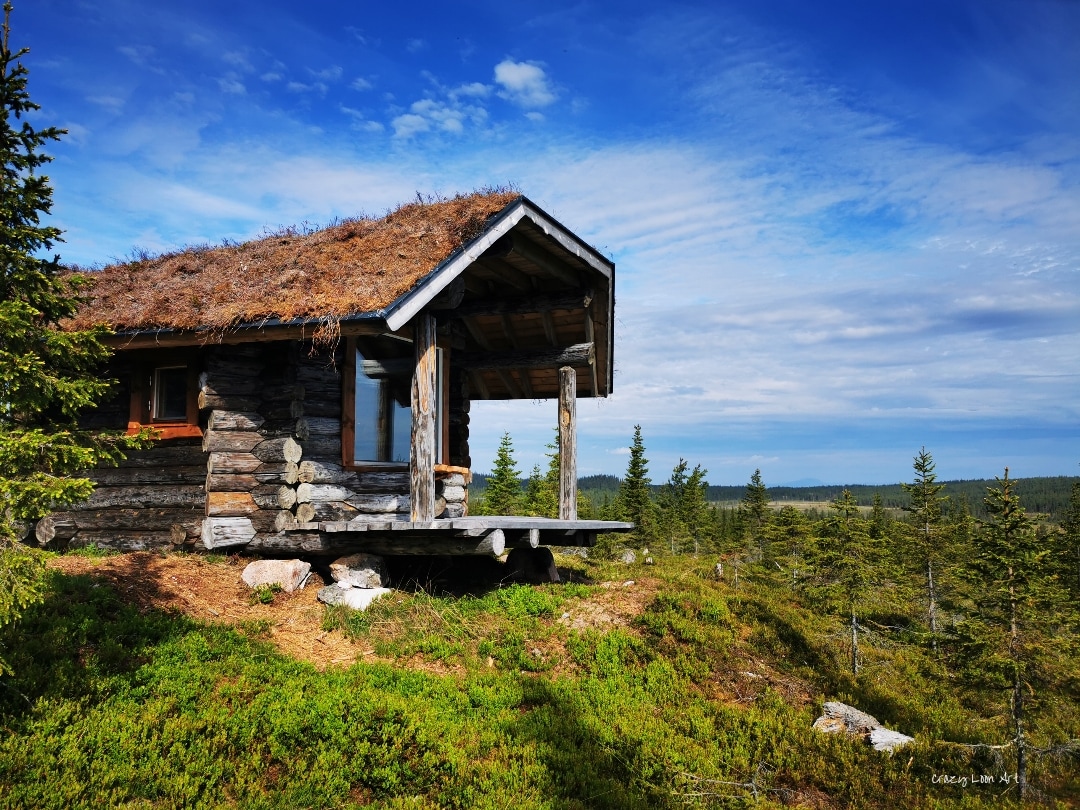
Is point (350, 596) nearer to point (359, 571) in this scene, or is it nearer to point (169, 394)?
point (359, 571)

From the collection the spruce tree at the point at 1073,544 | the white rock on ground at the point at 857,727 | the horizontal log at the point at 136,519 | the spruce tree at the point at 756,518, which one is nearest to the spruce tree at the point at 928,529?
the spruce tree at the point at 1073,544

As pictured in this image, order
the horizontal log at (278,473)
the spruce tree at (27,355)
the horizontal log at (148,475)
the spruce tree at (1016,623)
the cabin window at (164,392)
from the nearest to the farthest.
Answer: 1. the spruce tree at (27,355)
2. the spruce tree at (1016,623)
3. the horizontal log at (278,473)
4. the horizontal log at (148,475)
5. the cabin window at (164,392)

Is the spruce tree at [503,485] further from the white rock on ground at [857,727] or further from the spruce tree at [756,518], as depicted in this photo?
the white rock on ground at [857,727]

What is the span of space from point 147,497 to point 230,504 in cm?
172

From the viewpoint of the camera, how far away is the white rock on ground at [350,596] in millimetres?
10766

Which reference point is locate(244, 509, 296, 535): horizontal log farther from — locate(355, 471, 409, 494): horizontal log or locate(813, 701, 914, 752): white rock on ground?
locate(813, 701, 914, 752): white rock on ground

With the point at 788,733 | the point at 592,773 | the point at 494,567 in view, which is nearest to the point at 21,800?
the point at 592,773

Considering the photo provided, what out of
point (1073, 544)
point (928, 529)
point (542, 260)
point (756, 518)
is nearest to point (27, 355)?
point (542, 260)

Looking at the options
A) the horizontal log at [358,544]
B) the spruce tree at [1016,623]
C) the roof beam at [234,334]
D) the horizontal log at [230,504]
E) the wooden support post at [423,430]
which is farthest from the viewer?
the horizontal log at [230,504]

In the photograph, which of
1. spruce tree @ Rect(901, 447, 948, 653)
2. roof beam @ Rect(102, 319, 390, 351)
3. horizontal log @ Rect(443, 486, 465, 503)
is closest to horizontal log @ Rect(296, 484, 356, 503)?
horizontal log @ Rect(443, 486, 465, 503)

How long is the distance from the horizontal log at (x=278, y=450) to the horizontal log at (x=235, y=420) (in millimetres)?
364

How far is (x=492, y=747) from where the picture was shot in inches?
293

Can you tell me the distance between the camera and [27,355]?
20.6 feet

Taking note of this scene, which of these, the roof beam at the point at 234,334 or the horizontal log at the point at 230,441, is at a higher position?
the roof beam at the point at 234,334
